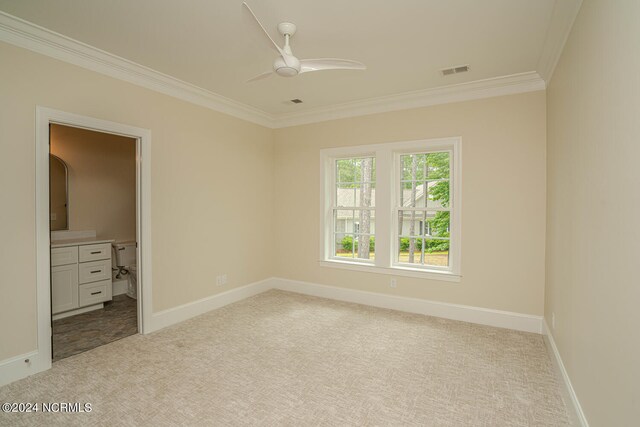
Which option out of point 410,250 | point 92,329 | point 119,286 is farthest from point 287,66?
point 119,286

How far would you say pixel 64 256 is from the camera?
12.7ft

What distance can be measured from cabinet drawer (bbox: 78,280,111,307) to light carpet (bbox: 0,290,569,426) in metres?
1.31

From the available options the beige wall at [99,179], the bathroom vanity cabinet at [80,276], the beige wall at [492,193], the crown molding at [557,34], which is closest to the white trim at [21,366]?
the bathroom vanity cabinet at [80,276]

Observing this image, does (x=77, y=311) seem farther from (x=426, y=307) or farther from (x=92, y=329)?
(x=426, y=307)

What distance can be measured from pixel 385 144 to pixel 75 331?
4.27 metres

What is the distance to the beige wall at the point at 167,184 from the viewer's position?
2.48 metres

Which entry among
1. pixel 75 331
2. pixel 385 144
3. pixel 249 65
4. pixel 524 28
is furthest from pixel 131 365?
pixel 524 28

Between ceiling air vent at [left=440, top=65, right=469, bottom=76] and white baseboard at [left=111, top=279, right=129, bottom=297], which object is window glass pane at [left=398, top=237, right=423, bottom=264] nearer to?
ceiling air vent at [left=440, top=65, right=469, bottom=76]

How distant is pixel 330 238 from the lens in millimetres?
4906

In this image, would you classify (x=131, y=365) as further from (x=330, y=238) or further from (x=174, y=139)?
(x=330, y=238)

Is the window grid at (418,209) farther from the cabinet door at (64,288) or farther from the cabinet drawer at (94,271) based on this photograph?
the cabinet door at (64,288)

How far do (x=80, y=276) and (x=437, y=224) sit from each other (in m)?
4.57

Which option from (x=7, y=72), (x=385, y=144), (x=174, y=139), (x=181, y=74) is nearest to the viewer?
(x=7, y=72)

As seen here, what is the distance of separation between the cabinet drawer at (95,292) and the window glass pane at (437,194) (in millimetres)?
4422
